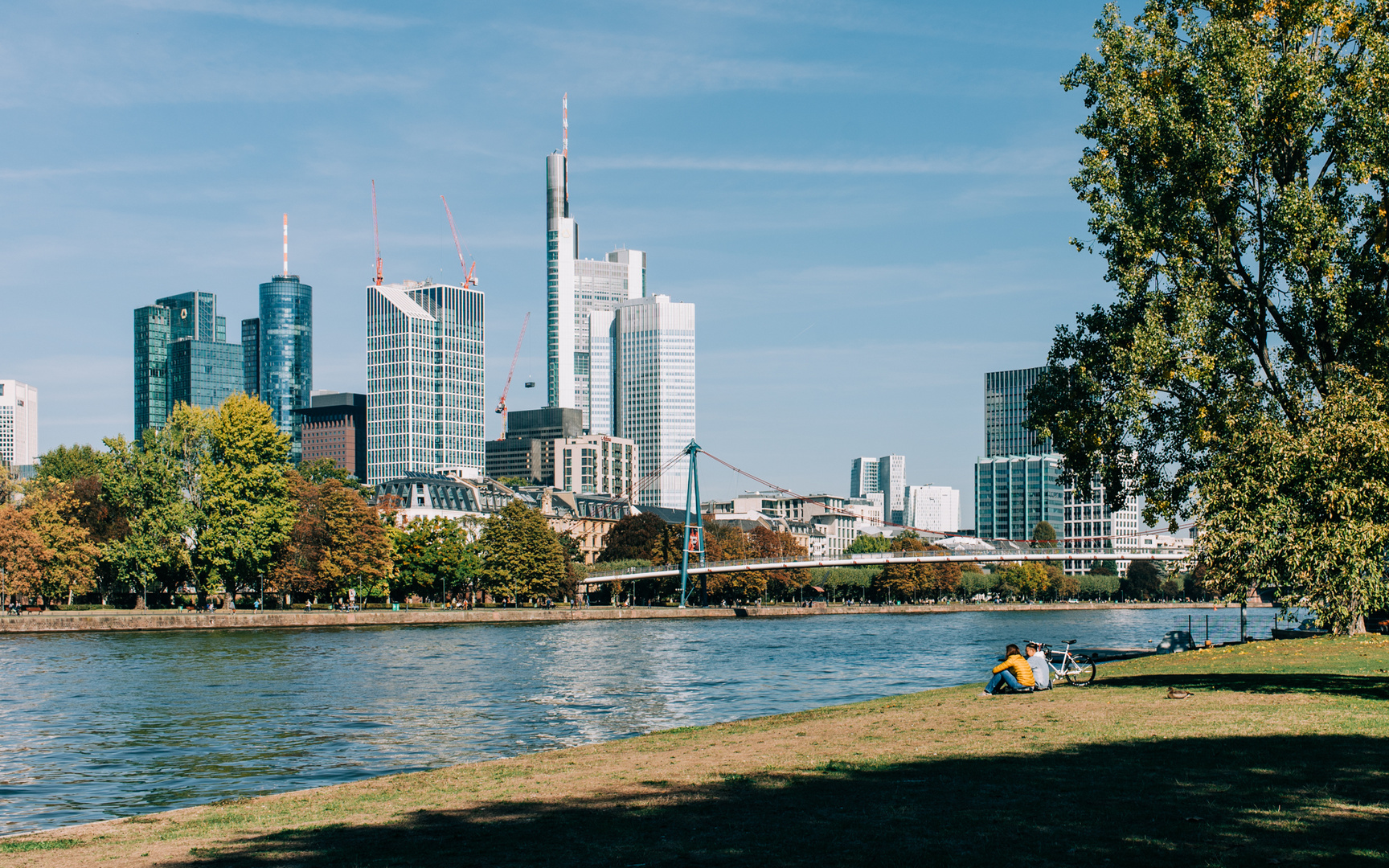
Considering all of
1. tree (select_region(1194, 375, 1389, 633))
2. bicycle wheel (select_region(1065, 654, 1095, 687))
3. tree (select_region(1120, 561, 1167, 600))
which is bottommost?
tree (select_region(1120, 561, 1167, 600))

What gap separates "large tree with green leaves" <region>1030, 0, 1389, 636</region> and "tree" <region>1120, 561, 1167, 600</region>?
6767 inches

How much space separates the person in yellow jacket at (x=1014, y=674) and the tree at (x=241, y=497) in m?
58.5

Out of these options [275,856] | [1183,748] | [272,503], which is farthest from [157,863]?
[272,503]

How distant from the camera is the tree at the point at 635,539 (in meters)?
127

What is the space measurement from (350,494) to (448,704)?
5682 cm

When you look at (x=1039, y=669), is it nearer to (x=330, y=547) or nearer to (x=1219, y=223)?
(x=1219, y=223)

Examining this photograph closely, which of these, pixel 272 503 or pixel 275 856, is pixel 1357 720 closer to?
pixel 275 856

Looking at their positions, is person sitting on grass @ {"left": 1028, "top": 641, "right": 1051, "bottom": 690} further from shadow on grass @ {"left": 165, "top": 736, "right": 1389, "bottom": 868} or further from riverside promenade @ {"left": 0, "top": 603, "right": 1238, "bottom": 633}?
riverside promenade @ {"left": 0, "top": 603, "right": 1238, "bottom": 633}

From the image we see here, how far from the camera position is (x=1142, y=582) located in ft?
627

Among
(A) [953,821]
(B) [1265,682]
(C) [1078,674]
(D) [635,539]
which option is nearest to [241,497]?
(D) [635,539]

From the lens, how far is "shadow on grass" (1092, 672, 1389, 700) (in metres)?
18.5

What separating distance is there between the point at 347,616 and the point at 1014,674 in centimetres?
6340

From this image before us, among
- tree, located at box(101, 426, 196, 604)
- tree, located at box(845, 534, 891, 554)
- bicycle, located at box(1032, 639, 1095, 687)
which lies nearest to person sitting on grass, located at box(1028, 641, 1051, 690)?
bicycle, located at box(1032, 639, 1095, 687)

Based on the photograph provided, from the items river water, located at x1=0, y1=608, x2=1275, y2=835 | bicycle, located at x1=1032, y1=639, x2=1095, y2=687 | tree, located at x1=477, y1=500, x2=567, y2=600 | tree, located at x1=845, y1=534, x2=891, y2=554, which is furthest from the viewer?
tree, located at x1=845, y1=534, x2=891, y2=554
